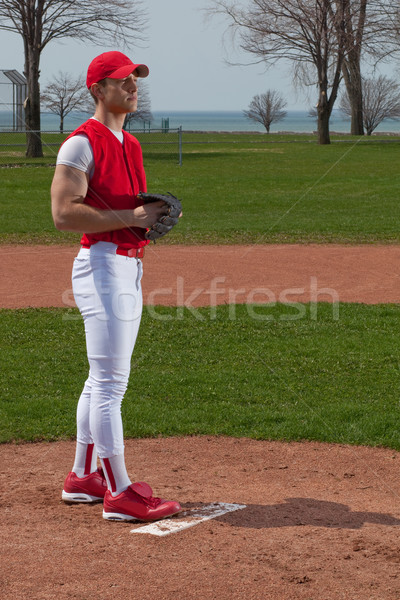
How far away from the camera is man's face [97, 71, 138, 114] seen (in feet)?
12.5

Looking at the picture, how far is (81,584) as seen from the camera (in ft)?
10.6

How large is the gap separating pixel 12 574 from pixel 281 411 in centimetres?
307

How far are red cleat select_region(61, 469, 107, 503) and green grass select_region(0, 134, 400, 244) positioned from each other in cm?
967

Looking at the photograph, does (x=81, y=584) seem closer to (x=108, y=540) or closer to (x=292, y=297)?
(x=108, y=540)

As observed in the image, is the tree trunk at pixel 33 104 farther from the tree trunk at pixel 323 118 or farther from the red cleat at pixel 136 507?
the red cleat at pixel 136 507

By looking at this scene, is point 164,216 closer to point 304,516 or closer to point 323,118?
point 304,516

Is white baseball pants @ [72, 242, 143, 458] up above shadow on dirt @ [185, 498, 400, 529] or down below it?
above

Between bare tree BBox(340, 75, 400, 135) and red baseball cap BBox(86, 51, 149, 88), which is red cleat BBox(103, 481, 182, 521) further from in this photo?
bare tree BBox(340, 75, 400, 135)

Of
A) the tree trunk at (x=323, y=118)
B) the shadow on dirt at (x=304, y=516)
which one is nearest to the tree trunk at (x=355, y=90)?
the tree trunk at (x=323, y=118)

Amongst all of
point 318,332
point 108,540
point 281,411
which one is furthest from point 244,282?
point 108,540

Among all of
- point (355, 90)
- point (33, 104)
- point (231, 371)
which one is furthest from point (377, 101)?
point (231, 371)

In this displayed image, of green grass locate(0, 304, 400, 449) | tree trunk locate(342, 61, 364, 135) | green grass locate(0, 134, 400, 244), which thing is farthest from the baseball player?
tree trunk locate(342, 61, 364, 135)

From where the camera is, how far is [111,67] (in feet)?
12.4

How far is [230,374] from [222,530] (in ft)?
10.3
